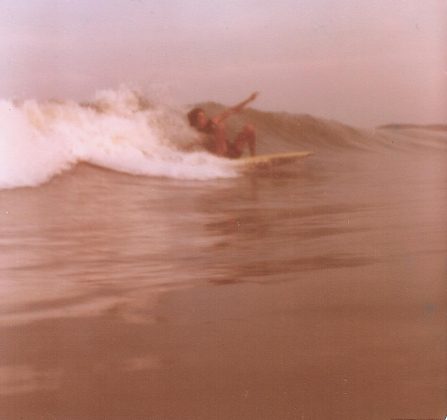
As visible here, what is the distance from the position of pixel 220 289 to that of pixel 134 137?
56 cm

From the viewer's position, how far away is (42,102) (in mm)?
1885

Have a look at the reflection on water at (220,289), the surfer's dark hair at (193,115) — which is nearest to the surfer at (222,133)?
the surfer's dark hair at (193,115)

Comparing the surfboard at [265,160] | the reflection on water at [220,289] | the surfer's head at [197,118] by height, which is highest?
the surfer's head at [197,118]

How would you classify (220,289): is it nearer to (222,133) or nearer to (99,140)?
(222,133)

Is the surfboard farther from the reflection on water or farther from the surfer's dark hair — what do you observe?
the surfer's dark hair

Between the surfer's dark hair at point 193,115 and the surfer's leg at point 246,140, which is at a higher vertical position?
the surfer's dark hair at point 193,115

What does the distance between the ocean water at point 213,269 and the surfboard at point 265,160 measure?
3 centimetres

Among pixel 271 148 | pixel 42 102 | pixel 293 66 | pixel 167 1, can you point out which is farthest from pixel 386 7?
pixel 42 102

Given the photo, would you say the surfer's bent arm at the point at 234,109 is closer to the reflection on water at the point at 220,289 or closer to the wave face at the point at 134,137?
the wave face at the point at 134,137

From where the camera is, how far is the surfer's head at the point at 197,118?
6.32 feet

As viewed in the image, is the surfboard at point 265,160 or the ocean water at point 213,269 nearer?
the ocean water at point 213,269

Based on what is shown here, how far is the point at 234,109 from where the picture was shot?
76.2 inches

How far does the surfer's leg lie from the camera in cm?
194

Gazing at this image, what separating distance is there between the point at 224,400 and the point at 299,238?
556mm
